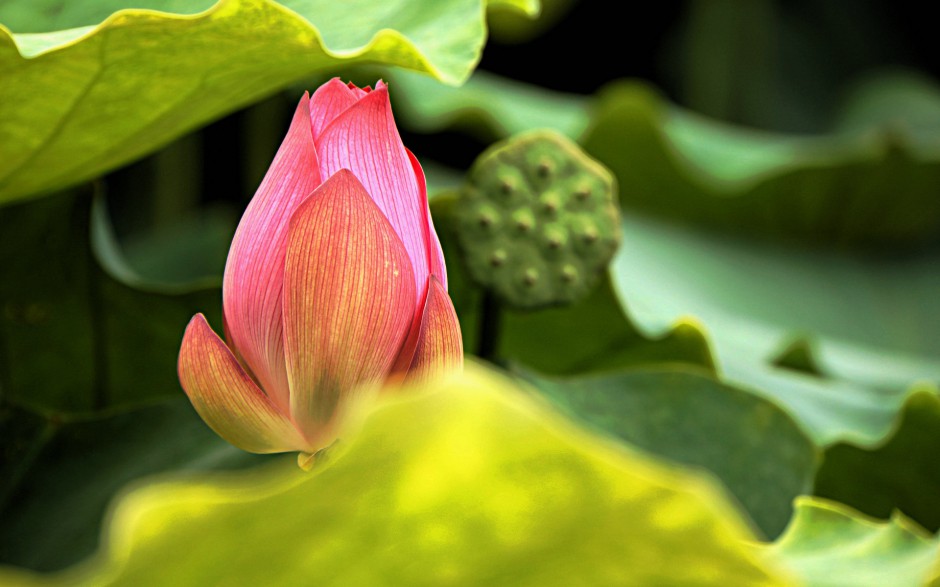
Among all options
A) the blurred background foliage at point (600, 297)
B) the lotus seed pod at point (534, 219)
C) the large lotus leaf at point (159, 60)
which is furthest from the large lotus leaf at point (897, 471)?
the large lotus leaf at point (159, 60)

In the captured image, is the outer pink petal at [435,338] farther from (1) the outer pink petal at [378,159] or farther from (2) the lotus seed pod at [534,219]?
(2) the lotus seed pod at [534,219]

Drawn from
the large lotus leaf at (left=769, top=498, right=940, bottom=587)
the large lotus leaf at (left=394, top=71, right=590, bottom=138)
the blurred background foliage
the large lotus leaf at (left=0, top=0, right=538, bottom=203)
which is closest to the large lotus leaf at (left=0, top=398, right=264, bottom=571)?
the blurred background foliage

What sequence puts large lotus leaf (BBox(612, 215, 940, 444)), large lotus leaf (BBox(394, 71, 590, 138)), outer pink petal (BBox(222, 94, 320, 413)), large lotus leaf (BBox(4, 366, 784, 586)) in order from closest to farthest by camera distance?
large lotus leaf (BBox(4, 366, 784, 586)), outer pink petal (BBox(222, 94, 320, 413)), large lotus leaf (BBox(612, 215, 940, 444)), large lotus leaf (BBox(394, 71, 590, 138))

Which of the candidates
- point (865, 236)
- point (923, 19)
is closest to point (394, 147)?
point (865, 236)

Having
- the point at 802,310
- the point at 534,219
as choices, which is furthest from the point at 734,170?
the point at 534,219

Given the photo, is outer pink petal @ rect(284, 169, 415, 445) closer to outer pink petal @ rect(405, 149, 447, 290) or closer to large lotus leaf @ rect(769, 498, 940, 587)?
outer pink petal @ rect(405, 149, 447, 290)
